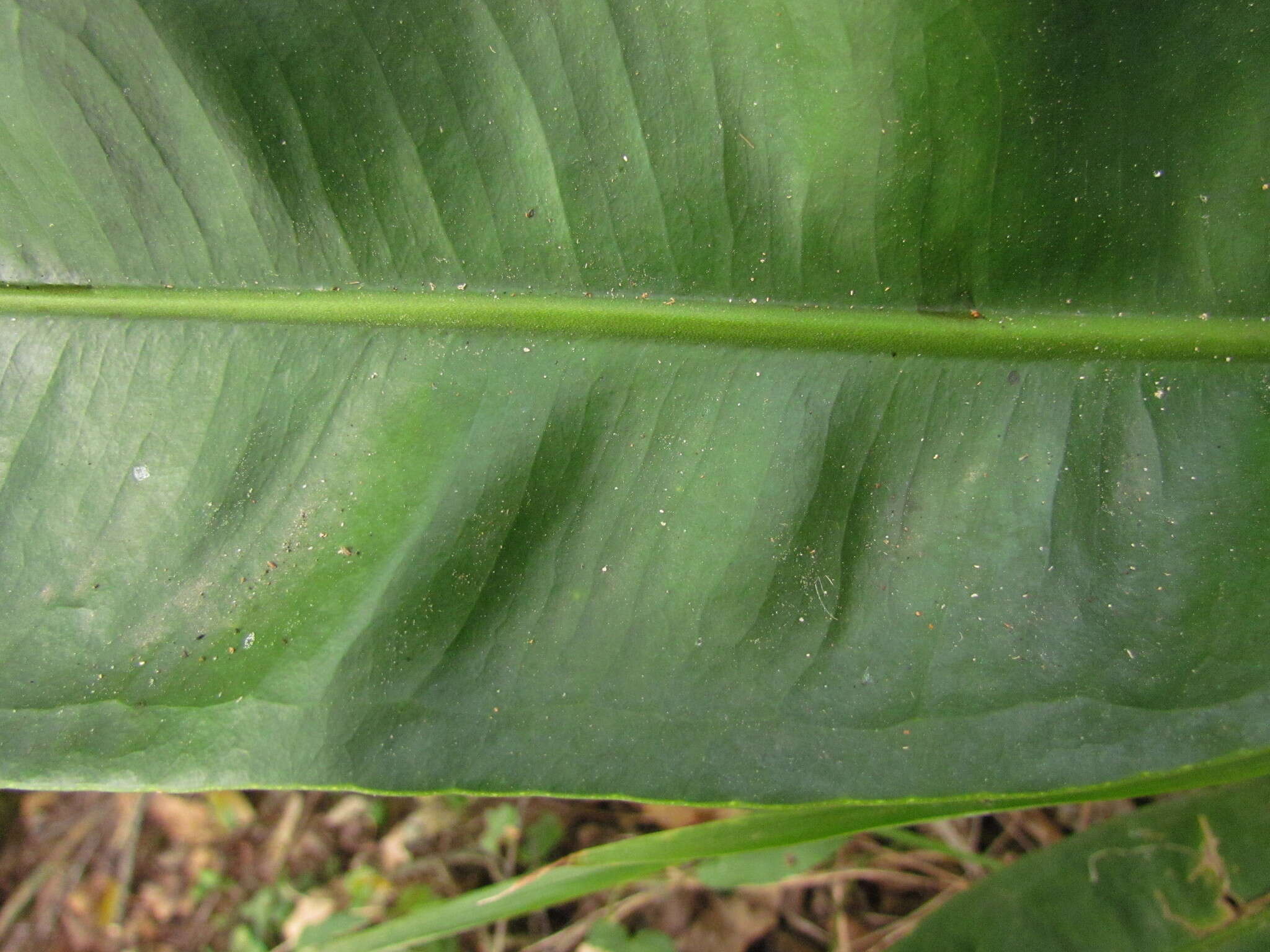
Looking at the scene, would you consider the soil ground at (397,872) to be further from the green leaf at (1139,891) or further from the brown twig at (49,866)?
the green leaf at (1139,891)

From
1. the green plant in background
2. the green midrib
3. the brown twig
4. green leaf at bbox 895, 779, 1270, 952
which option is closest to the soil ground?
the brown twig

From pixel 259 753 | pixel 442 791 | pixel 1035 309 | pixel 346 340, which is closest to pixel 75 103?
pixel 346 340

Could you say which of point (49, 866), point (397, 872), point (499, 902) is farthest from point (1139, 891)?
point (49, 866)

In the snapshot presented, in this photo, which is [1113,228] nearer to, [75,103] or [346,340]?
[346,340]

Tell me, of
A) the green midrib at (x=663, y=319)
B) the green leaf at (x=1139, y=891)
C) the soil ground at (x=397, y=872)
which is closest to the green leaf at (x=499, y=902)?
the soil ground at (x=397, y=872)

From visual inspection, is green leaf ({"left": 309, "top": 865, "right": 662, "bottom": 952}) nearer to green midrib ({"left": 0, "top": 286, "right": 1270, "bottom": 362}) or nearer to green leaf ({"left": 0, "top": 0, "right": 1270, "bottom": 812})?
green leaf ({"left": 0, "top": 0, "right": 1270, "bottom": 812})

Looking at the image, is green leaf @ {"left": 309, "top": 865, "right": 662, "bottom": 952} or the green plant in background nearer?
the green plant in background

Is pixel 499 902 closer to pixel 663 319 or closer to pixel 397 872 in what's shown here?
pixel 397 872
